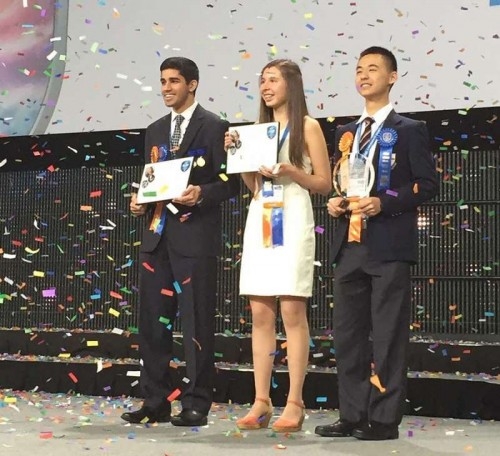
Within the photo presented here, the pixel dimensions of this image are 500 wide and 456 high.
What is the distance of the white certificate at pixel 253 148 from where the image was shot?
309cm

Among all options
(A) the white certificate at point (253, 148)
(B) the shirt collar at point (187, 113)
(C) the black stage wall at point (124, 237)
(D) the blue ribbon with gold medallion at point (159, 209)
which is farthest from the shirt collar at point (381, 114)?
(C) the black stage wall at point (124, 237)

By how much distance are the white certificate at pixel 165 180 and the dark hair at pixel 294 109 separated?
1.08 ft

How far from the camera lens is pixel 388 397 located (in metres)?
2.86

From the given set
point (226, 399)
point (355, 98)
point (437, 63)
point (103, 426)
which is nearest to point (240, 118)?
point (355, 98)

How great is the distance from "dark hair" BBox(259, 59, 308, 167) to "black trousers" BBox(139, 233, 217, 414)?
0.49m

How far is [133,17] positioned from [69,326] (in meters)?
1.77

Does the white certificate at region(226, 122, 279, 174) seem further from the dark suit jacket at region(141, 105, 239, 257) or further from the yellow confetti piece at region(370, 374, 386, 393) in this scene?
the yellow confetti piece at region(370, 374, 386, 393)

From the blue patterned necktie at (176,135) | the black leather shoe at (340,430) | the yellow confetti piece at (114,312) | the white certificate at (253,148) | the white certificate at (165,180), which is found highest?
the blue patterned necktie at (176,135)

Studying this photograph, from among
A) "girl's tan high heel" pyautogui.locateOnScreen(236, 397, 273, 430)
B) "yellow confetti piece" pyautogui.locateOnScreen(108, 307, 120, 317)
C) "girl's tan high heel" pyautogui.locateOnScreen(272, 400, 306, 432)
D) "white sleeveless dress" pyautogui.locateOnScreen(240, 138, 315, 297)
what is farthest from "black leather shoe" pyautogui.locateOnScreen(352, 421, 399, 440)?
"yellow confetti piece" pyautogui.locateOnScreen(108, 307, 120, 317)

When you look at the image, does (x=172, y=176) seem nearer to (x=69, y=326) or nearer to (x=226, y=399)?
(x=226, y=399)

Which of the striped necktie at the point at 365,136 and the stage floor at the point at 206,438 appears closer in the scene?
the stage floor at the point at 206,438

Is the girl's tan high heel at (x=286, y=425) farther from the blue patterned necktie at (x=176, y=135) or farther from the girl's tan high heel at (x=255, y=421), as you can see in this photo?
the blue patterned necktie at (x=176, y=135)

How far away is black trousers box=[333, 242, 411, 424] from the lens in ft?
9.45

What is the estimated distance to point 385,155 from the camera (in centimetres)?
296
